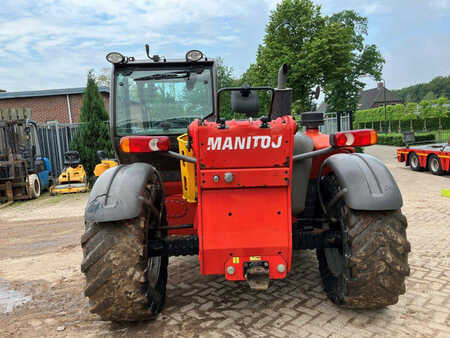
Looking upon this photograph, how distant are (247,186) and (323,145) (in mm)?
1755

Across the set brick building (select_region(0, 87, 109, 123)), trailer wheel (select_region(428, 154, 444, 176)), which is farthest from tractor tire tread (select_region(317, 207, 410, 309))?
brick building (select_region(0, 87, 109, 123))

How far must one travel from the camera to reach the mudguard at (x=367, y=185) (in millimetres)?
2631

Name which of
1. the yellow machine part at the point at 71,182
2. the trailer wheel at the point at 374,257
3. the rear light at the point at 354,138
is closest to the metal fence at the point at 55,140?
the yellow machine part at the point at 71,182

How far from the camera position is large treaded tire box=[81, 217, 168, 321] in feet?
8.69

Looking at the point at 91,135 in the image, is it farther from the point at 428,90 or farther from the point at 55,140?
the point at 428,90

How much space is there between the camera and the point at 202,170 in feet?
8.75

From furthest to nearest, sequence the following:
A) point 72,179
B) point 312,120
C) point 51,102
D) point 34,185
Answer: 1. point 51,102
2. point 72,179
3. point 34,185
4. point 312,120

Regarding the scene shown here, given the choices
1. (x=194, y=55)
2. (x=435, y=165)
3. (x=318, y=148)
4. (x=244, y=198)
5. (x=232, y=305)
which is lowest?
(x=232, y=305)

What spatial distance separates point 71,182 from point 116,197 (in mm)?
10692

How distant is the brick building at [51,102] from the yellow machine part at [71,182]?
12036 mm

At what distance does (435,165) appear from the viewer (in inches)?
462

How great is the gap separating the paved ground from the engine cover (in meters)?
0.62

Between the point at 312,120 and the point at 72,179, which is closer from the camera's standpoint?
the point at 312,120

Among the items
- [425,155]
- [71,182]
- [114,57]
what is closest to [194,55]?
[114,57]
